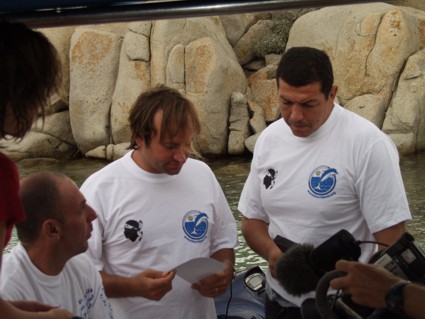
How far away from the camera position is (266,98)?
15.9m

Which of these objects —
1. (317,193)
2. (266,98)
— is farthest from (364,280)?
(266,98)

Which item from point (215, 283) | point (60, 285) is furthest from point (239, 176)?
point (60, 285)

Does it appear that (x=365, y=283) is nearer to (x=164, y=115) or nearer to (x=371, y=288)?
(x=371, y=288)

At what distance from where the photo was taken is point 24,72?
6.14 ft

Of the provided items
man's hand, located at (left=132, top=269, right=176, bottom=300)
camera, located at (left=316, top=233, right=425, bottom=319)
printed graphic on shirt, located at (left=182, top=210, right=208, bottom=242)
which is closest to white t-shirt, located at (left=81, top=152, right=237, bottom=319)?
printed graphic on shirt, located at (left=182, top=210, right=208, bottom=242)

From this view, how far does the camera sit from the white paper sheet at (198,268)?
2.88m

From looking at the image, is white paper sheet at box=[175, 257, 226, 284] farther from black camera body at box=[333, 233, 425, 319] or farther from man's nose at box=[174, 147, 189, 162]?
black camera body at box=[333, 233, 425, 319]

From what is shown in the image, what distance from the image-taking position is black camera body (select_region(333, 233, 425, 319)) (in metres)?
2.31

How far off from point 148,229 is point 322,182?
73 centimetres

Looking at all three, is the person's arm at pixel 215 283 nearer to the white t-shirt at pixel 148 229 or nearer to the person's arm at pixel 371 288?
the white t-shirt at pixel 148 229

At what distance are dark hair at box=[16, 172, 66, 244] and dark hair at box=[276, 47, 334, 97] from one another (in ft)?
3.79

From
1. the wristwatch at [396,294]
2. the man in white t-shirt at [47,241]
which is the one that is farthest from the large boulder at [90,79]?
the wristwatch at [396,294]

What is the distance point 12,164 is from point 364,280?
105 centimetres

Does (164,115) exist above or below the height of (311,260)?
above
